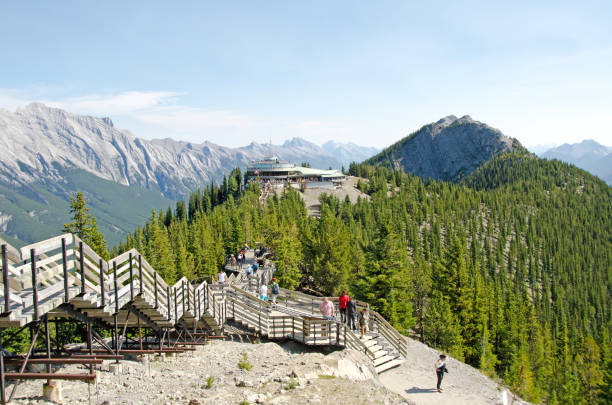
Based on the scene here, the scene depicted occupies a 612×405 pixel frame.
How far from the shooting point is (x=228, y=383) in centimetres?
1440

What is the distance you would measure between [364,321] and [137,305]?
1262 centimetres

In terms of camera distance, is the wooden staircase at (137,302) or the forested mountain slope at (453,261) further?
the forested mountain slope at (453,261)

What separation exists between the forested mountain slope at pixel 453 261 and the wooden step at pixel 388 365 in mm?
8665

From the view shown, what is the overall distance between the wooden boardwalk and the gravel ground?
1083mm

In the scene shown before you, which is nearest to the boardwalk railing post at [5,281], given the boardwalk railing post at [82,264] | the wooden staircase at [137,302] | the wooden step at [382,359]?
the wooden staircase at [137,302]

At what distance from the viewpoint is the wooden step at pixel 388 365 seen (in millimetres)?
20375

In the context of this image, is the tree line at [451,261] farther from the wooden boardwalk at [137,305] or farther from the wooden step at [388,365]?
the wooden boardwalk at [137,305]

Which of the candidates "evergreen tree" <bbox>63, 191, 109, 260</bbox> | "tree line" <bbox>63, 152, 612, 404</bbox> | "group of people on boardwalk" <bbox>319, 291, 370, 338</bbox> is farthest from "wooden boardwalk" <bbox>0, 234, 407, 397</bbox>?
"evergreen tree" <bbox>63, 191, 109, 260</bbox>

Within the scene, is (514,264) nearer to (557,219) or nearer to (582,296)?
(582,296)

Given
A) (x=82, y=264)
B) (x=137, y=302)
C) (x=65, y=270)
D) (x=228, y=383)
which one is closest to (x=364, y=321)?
(x=228, y=383)

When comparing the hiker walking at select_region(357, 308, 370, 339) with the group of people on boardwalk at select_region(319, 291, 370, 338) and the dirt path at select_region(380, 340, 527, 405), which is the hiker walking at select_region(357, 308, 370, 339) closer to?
the group of people on boardwalk at select_region(319, 291, 370, 338)

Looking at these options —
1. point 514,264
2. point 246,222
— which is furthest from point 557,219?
point 246,222

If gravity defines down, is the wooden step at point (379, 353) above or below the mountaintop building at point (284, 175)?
below

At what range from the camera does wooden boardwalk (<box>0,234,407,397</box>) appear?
30.2 ft
